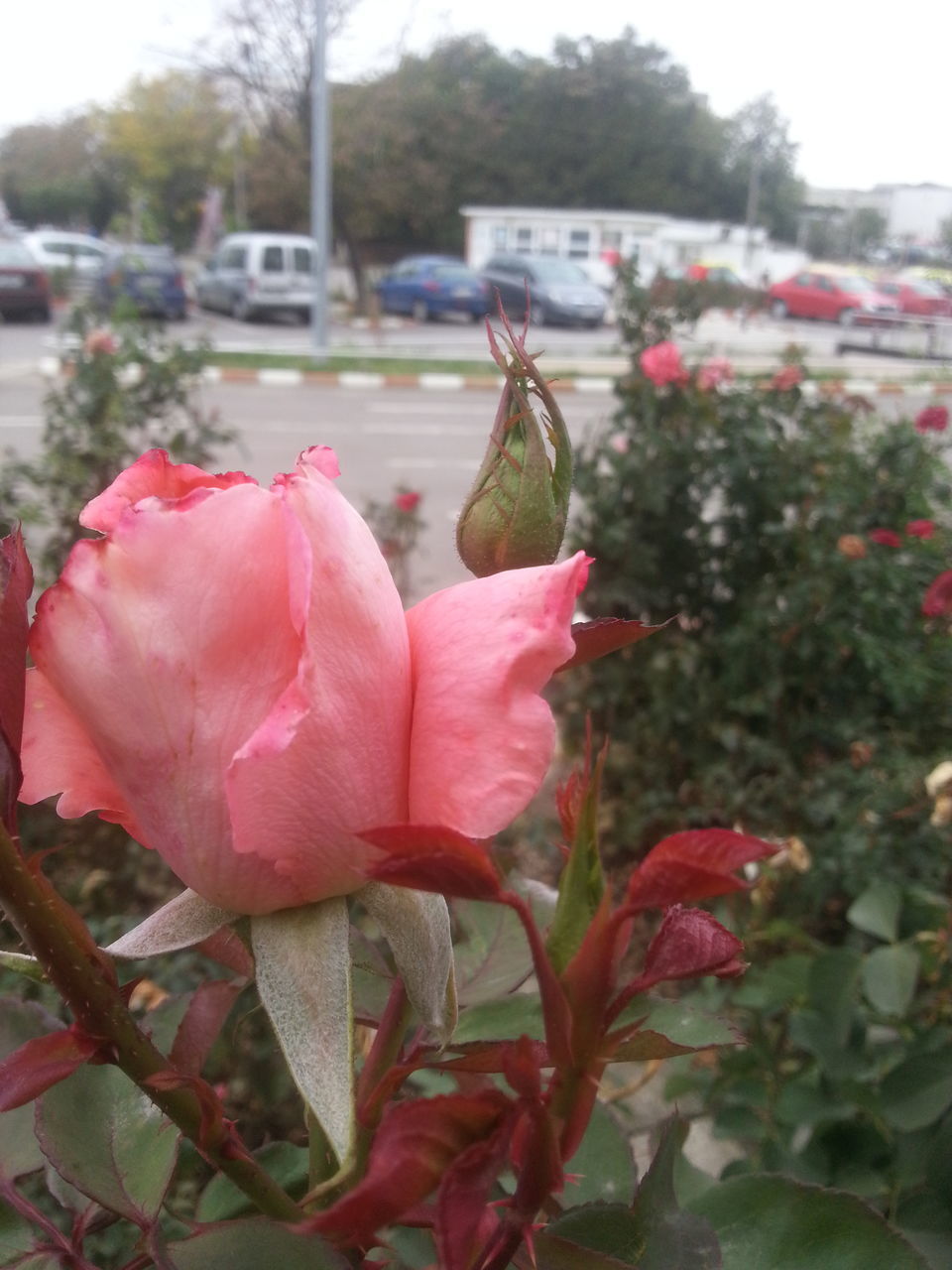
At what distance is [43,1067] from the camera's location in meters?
0.25

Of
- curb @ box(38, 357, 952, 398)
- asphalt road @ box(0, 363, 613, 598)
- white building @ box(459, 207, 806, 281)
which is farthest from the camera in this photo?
white building @ box(459, 207, 806, 281)

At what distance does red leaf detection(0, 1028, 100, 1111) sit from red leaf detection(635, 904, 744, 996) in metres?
0.13

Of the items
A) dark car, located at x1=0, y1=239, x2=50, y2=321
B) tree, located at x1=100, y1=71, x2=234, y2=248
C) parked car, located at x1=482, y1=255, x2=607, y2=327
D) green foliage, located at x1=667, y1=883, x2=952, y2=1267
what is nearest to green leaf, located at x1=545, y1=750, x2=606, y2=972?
green foliage, located at x1=667, y1=883, x2=952, y2=1267

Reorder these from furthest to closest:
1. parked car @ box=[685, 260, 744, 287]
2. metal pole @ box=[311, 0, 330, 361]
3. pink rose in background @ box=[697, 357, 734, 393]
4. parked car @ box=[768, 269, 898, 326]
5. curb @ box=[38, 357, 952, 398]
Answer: parked car @ box=[768, 269, 898, 326]
curb @ box=[38, 357, 952, 398]
metal pole @ box=[311, 0, 330, 361]
parked car @ box=[685, 260, 744, 287]
pink rose in background @ box=[697, 357, 734, 393]

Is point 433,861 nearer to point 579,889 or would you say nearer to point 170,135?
point 579,889

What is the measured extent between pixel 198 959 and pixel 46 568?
41.2 inches

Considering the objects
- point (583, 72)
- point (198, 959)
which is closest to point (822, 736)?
point (198, 959)

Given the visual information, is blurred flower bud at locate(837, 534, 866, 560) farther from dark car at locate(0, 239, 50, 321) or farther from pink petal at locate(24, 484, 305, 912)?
dark car at locate(0, 239, 50, 321)

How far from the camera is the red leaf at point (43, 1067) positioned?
0.25 meters

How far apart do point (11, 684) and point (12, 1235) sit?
25 centimetres

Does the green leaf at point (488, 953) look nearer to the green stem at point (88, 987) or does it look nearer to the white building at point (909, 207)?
the green stem at point (88, 987)

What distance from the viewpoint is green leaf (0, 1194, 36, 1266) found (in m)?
0.36

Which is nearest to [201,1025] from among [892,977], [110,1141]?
[110,1141]

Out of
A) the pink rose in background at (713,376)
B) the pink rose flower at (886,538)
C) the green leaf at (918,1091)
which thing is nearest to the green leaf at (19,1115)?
the green leaf at (918,1091)
